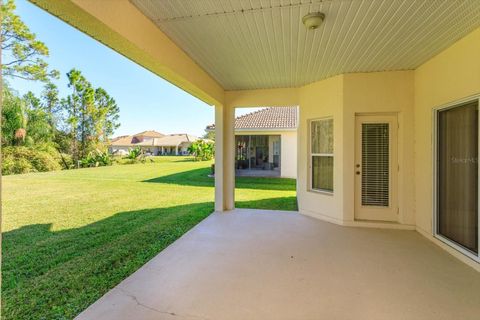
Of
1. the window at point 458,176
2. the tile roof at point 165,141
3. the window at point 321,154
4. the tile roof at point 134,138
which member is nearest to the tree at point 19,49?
the window at point 321,154

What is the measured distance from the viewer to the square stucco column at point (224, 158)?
20.7ft

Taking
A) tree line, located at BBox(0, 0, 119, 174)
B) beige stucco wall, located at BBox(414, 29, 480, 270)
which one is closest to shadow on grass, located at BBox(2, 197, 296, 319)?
beige stucco wall, located at BBox(414, 29, 480, 270)

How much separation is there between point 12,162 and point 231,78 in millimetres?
13673

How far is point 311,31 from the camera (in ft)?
10.6

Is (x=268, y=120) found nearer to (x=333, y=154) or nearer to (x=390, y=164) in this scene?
(x=333, y=154)

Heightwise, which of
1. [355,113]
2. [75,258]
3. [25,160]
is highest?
[355,113]

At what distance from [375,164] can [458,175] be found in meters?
1.47

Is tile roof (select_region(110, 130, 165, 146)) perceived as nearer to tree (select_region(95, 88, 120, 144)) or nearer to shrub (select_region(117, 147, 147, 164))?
tree (select_region(95, 88, 120, 144))

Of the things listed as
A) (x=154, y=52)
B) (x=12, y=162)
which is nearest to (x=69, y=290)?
(x=154, y=52)

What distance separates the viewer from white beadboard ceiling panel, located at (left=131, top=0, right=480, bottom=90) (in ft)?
8.80

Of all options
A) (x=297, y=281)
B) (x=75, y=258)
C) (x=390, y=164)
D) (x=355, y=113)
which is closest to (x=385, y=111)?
(x=355, y=113)

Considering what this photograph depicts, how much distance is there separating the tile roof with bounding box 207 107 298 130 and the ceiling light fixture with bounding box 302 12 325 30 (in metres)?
9.70

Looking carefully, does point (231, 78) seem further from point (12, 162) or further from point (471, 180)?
point (12, 162)

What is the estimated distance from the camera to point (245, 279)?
2.99 m
